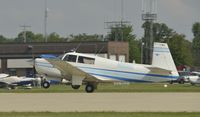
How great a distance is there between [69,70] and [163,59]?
721 centimetres

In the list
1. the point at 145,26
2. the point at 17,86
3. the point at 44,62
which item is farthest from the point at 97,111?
the point at 145,26

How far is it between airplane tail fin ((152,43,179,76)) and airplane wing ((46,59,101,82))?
4888 mm

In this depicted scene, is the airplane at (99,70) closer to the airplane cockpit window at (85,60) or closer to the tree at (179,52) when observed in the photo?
the airplane cockpit window at (85,60)

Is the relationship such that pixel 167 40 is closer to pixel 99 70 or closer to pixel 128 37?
pixel 128 37

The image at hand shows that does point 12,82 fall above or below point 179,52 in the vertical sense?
below

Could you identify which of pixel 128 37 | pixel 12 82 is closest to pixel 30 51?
pixel 12 82

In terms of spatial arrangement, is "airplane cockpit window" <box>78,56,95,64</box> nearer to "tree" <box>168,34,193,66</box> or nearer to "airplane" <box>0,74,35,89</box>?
"airplane" <box>0,74,35,89</box>

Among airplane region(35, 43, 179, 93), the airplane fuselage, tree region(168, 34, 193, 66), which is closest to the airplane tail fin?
airplane region(35, 43, 179, 93)

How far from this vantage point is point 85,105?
27.9 metres

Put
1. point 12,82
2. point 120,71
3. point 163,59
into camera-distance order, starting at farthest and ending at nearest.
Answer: point 12,82, point 163,59, point 120,71

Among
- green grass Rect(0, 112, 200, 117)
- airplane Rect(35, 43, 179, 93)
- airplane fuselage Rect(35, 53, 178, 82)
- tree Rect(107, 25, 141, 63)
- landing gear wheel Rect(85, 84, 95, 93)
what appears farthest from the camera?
tree Rect(107, 25, 141, 63)

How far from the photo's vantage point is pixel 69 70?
4453cm

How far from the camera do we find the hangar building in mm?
96438

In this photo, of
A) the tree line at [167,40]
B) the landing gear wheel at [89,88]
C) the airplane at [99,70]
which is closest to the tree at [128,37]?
the tree line at [167,40]
